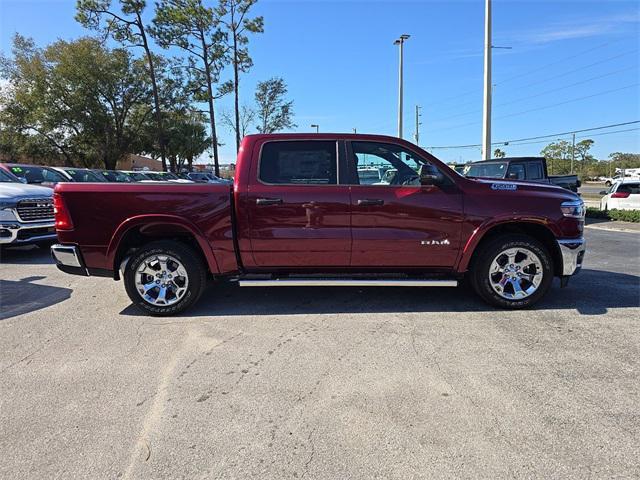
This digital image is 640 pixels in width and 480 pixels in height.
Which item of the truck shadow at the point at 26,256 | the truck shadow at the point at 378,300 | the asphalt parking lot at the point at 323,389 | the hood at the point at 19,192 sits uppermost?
the hood at the point at 19,192

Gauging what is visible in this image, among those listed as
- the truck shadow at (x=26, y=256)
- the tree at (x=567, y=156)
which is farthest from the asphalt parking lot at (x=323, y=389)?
the tree at (x=567, y=156)

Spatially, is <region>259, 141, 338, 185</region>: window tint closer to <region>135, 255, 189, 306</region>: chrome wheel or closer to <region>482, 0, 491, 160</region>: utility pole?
<region>135, 255, 189, 306</region>: chrome wheel

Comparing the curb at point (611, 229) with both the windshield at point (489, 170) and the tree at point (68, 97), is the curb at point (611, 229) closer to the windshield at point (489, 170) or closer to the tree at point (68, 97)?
the windshield at point (489, 170)

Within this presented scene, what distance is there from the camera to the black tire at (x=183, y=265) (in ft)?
15.6

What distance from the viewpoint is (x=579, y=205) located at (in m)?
4.86

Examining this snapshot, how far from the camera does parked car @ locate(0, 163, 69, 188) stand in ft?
36.9

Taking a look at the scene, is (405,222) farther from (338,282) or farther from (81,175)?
(81,175)

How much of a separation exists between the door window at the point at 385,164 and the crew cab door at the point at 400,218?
0.01 meters

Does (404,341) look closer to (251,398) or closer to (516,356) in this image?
(516,356)

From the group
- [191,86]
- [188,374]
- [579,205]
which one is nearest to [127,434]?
[188,374]

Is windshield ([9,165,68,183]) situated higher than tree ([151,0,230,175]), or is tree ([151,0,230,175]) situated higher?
tree ([151,0,230,175])

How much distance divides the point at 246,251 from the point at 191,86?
3337 cm

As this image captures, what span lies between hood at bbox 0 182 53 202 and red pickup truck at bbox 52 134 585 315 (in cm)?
418

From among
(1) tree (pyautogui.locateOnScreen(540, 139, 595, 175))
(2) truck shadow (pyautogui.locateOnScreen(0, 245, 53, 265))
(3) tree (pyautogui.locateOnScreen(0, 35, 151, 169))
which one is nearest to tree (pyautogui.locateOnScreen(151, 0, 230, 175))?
(3) tree (pyautogui.locateOnScreen(0, 35, 151, 169))
